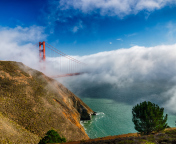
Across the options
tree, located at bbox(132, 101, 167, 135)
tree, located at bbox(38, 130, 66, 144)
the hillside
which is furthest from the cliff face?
tree, located at bbox(132, 101, 167, 135)

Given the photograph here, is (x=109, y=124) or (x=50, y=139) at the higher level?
(x=50, y=139)

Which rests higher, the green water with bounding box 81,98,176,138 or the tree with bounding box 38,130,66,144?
the tree with bounding box 38,130,66,144

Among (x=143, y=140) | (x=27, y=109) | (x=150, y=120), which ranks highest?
(x=27, y=109)

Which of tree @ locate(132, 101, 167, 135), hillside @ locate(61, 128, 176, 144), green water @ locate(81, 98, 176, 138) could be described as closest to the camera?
hillside @ locate(61, 128, 176, 144)

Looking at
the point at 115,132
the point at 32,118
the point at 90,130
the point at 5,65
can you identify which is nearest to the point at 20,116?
the point at 32,118

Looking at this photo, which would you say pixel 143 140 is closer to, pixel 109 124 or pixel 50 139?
pixel 50 139

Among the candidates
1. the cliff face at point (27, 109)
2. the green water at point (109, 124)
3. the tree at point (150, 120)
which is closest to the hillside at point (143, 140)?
the tree at point (150, 120)

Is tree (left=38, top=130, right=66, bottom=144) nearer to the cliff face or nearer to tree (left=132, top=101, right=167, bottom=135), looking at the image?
the cliff face

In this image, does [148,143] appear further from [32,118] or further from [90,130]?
[90,130]

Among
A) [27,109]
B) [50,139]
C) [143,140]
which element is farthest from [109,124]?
[143,140]
